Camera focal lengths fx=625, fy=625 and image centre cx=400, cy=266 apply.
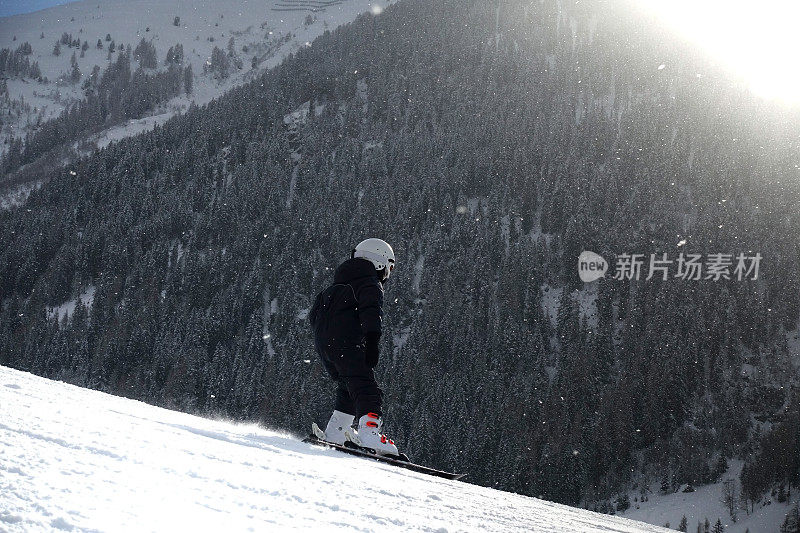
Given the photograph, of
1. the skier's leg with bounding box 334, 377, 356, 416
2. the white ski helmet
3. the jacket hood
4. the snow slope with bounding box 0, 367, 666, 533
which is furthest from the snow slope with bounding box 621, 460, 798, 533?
the snow slope with bounding box 0, 367, 666, 533

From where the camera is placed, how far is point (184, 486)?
2.20 metres

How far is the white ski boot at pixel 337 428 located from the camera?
621 cm

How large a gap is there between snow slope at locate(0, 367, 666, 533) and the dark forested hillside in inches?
2708

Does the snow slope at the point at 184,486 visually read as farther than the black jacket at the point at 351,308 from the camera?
No

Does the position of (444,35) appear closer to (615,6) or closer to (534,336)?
(615,6)

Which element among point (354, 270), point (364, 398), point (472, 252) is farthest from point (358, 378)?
point (472, 252)

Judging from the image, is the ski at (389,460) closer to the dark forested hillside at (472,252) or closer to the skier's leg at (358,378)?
the skier's leg at (358,378)

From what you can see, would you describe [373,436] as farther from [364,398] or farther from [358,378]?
[358,378]

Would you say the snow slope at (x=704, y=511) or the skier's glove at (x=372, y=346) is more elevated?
the skier's glove at (x=372, y=346)

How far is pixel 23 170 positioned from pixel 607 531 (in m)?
213

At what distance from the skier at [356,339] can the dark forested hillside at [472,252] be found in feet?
217

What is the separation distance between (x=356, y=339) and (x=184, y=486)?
377 cm

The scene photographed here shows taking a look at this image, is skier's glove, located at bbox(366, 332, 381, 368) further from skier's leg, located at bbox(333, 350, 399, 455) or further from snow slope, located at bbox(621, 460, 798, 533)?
snow slope, located at bbox(621, 460, 798, 533)

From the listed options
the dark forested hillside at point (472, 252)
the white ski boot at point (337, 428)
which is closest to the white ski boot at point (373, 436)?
the white ski boot at point (337, 428)
